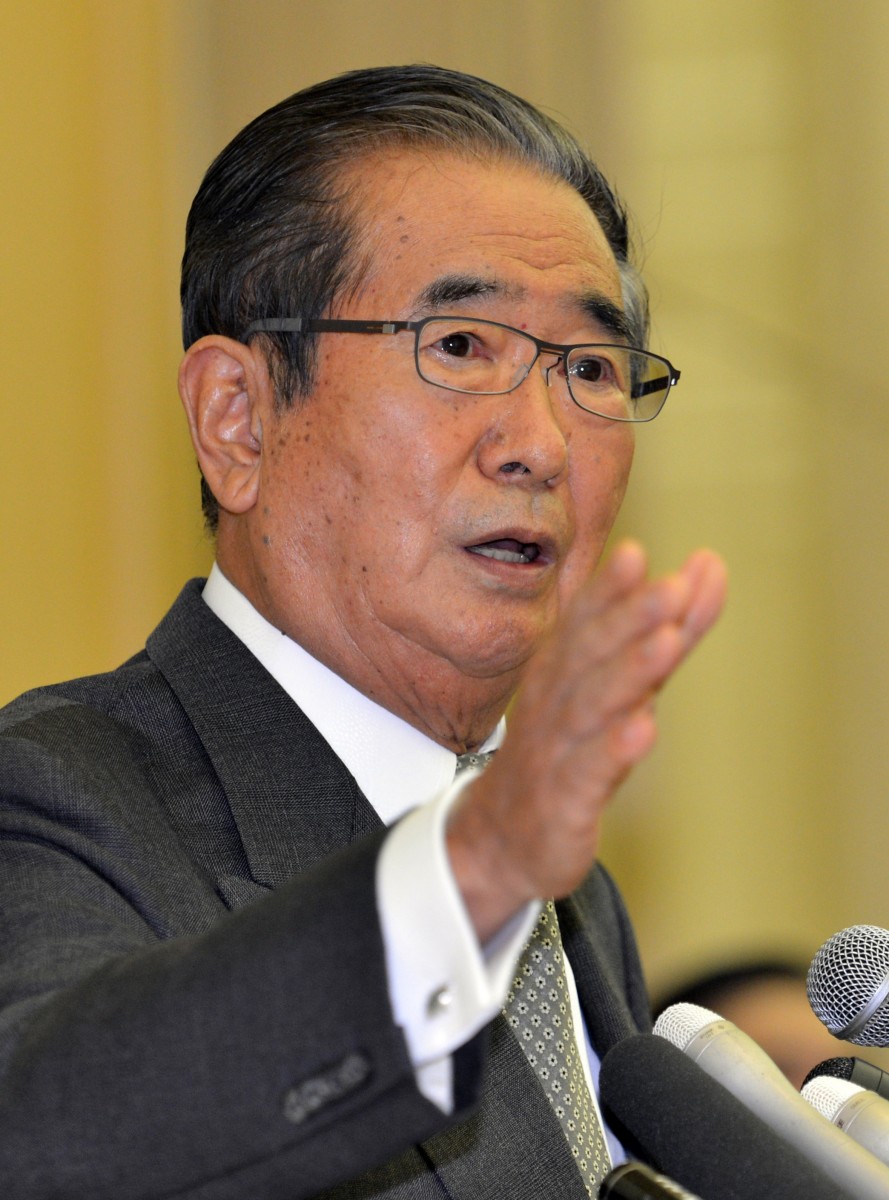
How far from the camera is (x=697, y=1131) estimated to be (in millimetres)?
1109

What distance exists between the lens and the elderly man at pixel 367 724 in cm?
87

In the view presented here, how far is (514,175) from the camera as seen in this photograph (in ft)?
6.32

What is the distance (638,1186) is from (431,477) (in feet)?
3.20

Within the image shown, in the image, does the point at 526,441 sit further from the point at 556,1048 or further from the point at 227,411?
the point at 556,1048

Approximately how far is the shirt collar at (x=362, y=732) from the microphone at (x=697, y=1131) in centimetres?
51

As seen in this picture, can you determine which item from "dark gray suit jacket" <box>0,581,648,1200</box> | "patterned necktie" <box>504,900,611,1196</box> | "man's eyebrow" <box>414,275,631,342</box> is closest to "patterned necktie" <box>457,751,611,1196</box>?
"patterned necktie" <box>504,900,611,1196</box>

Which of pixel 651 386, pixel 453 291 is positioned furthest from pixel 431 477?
pixel 651 386

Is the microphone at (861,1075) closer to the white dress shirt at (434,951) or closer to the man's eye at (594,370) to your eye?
the white dress shirt at (434,951)

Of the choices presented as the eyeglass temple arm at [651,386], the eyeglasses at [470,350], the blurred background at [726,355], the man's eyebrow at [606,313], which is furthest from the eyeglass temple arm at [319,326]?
the blurred background at [726,355]

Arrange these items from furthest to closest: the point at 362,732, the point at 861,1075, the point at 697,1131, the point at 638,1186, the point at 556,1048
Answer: the point at 362,732 → the point at 556,1048 → the point at 861,1075 → the point at 697,1131 → the point at 638,1186

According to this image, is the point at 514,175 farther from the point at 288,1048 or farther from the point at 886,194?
the point at 886,194

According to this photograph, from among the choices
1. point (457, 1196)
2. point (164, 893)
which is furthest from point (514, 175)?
point (457, 1196)

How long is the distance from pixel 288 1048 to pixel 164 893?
1.51ft

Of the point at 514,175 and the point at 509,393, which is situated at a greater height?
the point at 514,175
